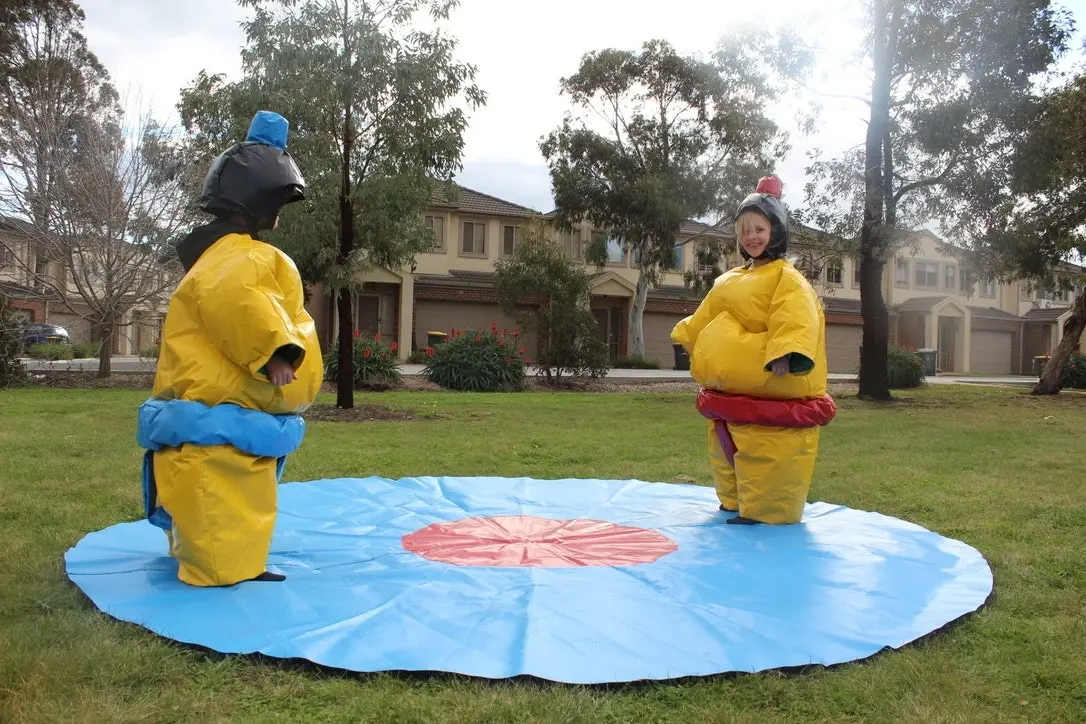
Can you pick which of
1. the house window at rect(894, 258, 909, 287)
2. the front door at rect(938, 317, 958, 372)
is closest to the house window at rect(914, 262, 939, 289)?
the house window at rect(894, 258, 909, 287)

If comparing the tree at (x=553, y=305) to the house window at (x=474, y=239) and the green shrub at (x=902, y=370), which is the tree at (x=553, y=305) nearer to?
the green shrub at (x=902, y=370)

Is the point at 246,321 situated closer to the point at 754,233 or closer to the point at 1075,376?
the point at 754,233

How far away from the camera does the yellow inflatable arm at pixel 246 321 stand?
3.19 meters

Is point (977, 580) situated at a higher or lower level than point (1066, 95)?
lower

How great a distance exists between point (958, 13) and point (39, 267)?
15.9 meters

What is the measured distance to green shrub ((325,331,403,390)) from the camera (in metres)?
15.1

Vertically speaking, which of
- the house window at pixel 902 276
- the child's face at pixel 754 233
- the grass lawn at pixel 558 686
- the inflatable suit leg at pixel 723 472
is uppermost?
the house window at pixel 902 276

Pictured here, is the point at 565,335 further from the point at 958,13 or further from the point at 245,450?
the point at 245,450

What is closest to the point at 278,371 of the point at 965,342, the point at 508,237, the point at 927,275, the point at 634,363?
the point at 634,363

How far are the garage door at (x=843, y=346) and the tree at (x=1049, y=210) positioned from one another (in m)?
12.6

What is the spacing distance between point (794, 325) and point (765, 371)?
0.28 metres

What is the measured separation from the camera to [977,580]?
365cm

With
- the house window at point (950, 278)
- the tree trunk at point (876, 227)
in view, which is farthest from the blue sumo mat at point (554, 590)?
the house window at point (950, 278)

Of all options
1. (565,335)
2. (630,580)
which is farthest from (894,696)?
(565,335)
